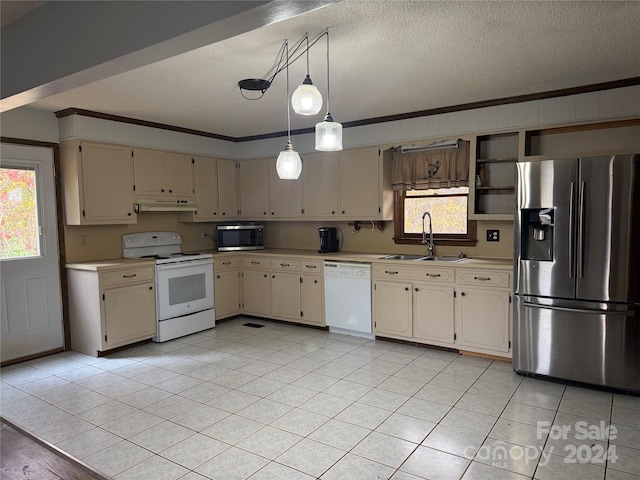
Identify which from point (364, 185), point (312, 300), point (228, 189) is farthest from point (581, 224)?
point (228, 189)

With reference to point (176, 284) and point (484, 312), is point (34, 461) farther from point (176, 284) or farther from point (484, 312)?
point (484, 312)

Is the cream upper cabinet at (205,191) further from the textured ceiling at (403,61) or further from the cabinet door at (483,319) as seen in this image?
the cabinet door at (483,319)

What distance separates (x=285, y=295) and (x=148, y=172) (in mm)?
2094

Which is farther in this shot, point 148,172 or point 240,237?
point 240,237

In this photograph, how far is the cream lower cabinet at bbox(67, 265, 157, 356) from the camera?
4.21 m

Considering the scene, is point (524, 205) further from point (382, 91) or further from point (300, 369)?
point (300, 369)

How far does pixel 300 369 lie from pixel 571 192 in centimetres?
260

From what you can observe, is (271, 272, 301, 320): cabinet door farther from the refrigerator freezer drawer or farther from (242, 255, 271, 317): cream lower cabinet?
the refrigerator freezer drawer

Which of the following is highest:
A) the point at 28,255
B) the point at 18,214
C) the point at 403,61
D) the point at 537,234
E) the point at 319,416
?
the point at 403,61

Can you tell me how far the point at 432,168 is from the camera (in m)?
4.69

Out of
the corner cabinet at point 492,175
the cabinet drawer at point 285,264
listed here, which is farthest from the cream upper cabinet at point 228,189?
the corner cabinet at point 492,175

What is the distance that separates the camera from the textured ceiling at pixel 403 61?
2338 millimetres

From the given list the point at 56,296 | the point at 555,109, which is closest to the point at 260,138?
the point at 56,296

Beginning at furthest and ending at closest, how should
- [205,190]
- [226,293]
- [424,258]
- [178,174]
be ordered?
[205,190], [226,293], [178,174], [424,258]
